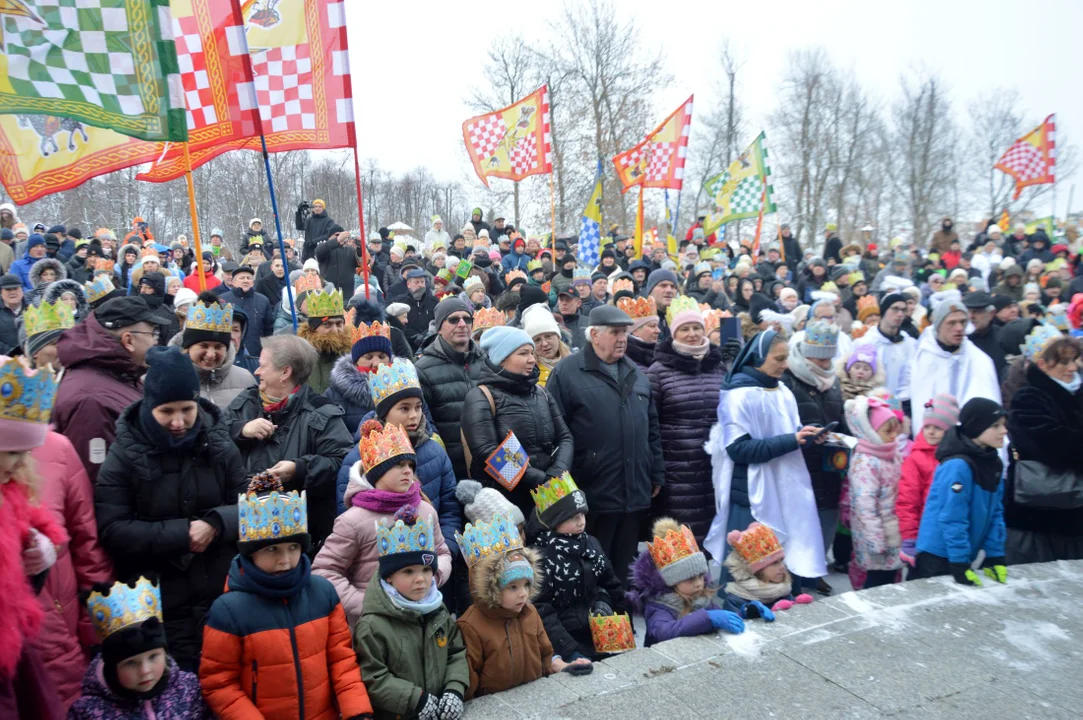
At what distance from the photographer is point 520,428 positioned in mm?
4758

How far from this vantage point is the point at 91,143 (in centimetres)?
557

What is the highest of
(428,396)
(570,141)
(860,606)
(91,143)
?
(570,141)

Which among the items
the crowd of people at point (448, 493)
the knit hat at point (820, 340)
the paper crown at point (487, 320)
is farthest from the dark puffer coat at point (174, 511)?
Answer: the knit hat at point (820, 340)

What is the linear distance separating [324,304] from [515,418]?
1.98 metres

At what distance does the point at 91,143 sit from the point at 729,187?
42.7ft

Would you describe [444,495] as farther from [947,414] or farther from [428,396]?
[947,414]

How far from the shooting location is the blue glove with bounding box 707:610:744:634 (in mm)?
4012

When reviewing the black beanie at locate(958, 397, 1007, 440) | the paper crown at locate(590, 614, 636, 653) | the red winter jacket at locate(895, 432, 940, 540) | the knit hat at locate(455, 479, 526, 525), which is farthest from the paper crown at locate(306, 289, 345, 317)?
the black beanie at locate(958, 397, 1007, 440)

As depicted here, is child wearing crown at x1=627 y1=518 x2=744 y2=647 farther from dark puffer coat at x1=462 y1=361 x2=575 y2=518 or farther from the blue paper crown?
the blue paper crown

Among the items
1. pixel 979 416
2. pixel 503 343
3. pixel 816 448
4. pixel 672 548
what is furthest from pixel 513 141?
pixel 672 548

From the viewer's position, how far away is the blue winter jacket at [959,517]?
4598mm

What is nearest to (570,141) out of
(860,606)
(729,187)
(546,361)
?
(729,187)

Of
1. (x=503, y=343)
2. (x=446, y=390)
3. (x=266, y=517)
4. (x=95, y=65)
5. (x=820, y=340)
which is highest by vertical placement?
(x=95, y=65)

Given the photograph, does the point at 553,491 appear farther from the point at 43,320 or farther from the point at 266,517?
the point at 43,320
